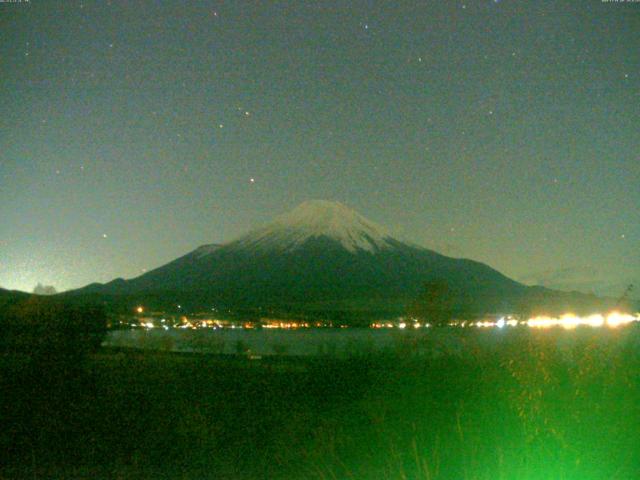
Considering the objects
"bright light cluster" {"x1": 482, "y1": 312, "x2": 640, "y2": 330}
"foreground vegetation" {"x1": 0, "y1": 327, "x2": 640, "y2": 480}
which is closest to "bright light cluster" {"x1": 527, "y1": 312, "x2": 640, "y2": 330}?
"bright light cluster" {"x1": 482, "y1": 312, "x2": 640, "y2": 330}

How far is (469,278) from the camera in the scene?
84.8 m

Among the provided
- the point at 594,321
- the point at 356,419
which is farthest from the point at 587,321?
the point at 356,419

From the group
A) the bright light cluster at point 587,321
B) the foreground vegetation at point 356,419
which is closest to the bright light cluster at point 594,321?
the bright light cluster at point 587,321

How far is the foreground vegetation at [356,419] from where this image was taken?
7.92 metres

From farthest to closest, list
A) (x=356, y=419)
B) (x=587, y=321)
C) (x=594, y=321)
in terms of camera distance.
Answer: (x=587, y=321), (x=594, y=321), (x=356, y=419)

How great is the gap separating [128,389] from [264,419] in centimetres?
396

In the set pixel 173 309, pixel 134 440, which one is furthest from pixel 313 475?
pixel 173 309

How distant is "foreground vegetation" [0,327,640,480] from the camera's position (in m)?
7.92

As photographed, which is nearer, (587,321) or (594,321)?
(594,321)

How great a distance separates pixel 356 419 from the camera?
37.2ft

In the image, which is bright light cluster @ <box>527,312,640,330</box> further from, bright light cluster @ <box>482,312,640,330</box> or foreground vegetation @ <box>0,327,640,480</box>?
foreground vegetation @ <box>0,327,640,480</box>

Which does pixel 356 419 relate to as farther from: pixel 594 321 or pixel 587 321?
pixel 587 321

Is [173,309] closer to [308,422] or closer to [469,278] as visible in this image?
[469,278]

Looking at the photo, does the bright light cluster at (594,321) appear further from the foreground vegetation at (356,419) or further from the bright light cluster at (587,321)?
the foreground vegetation at (356,419)
